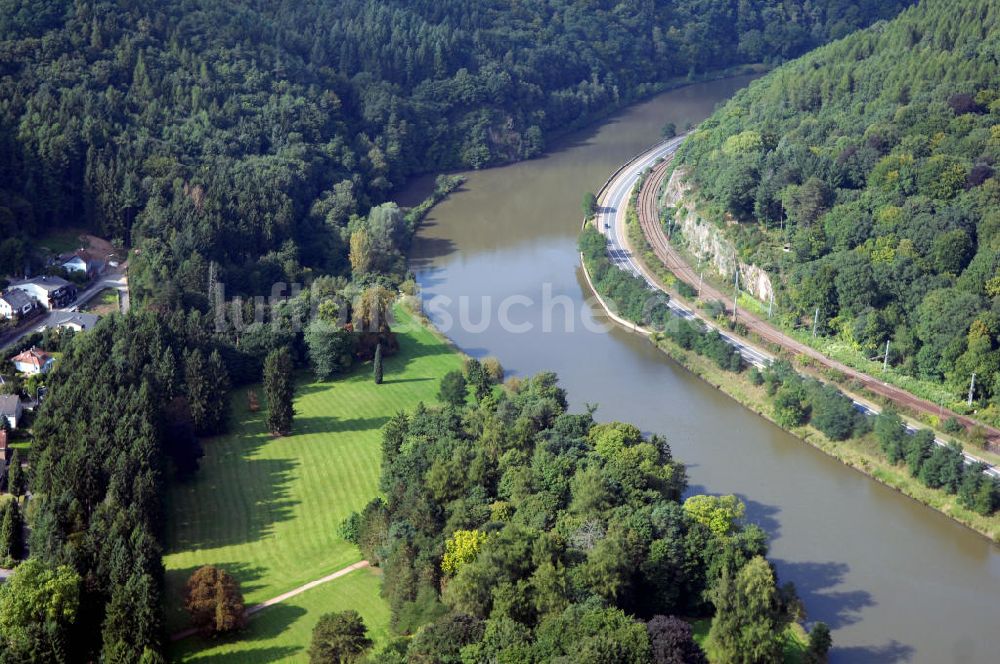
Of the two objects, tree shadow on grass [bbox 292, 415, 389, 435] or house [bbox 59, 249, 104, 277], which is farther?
house [bbox 59, 249, 104, 277]

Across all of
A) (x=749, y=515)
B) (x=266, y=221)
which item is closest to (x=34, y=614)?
(x=749, y=515)

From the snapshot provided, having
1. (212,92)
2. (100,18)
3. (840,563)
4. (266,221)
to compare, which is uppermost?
(100,18)

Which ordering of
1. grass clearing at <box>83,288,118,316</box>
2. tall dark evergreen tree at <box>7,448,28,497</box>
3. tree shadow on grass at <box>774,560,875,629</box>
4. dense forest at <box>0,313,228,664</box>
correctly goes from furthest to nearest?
grass clearing at <box>83,288,118,316</box> < tall dark evergreen tree at <box>7,448,28,497</box> < tree shadow on grass at <box>774,560,875,629</box> < dense forest at <box>0,313,228,664</box>

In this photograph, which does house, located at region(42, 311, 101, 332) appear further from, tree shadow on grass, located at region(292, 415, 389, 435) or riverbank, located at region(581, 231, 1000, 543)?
riverbank, located at region(581, 231, 1000, 543)

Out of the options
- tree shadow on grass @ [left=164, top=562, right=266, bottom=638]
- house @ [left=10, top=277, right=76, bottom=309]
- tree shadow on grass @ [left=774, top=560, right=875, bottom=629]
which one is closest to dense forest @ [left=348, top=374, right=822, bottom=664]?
tree shadow on grass @ [left=774, top=560, right=875, bottom=629]

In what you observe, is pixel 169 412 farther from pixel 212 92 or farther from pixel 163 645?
pixel 212 92

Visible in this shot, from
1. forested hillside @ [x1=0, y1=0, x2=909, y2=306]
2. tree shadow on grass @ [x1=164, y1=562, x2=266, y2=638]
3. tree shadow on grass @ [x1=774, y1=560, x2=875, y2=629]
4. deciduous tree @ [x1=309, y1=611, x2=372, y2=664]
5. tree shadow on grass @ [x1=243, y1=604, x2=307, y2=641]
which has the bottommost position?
tree shadow on grass @ [x1=774, y1=560, x2=875, y2=629]
